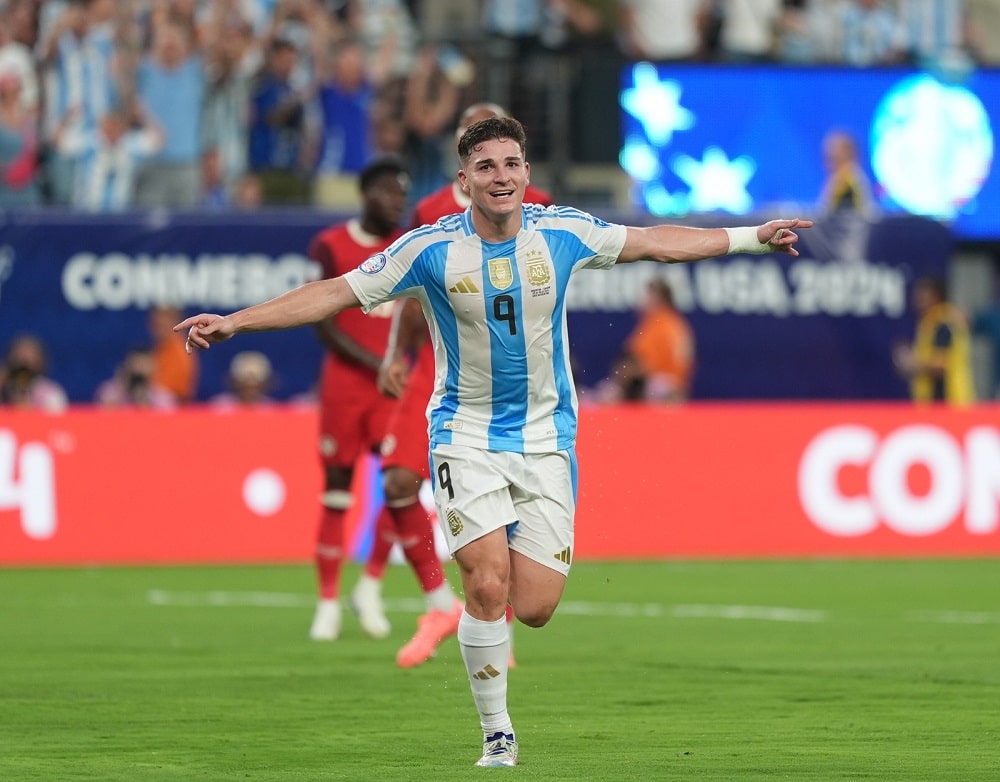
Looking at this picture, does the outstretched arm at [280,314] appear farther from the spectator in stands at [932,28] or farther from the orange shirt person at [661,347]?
the spectator in stands at [932,28]

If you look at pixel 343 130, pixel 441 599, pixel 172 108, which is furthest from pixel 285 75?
pixel 441 599

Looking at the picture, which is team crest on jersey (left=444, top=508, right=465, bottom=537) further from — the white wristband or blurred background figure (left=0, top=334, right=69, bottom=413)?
blurred background figure (left=0, top=334, right=69, bottom=413)

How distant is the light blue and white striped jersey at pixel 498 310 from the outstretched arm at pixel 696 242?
0.07m

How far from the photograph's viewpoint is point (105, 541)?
59.4 feet

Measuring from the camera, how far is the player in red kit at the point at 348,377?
12.6m

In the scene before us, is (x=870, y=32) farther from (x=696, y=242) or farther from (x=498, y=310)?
(x=498, y=310)

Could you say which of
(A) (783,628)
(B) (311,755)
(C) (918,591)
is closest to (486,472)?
(B) (311,755)

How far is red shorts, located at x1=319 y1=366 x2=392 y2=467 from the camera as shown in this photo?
42.1 feet

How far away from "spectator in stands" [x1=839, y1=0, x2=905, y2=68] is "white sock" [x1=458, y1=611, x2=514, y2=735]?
17.9 m

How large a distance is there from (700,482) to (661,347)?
281cm

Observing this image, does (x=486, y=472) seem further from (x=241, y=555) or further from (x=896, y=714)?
(x=241, y=555)

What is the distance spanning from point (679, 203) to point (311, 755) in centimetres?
1579

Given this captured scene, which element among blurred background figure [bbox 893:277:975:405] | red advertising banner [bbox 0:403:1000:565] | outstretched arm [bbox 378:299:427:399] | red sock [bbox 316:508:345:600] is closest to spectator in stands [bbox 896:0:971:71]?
blurred background figure [bbox 893:277:975:405]

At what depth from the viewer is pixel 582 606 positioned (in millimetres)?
14984
